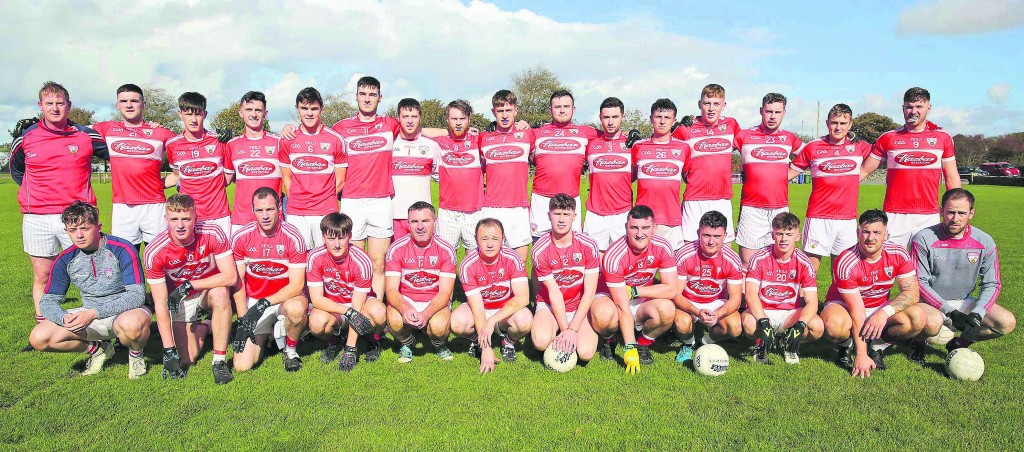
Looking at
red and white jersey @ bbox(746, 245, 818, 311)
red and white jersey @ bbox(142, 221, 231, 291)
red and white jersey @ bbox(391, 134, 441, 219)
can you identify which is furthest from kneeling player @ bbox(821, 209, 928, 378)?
red and white jersey @ bbox(142, 221, 231, 291)

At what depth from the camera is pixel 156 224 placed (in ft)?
19.7

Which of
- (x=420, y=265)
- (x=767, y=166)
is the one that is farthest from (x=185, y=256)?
(x=767, y=166)

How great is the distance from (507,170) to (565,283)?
5.19 feet

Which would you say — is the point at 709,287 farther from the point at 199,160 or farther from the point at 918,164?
the point at 199,160

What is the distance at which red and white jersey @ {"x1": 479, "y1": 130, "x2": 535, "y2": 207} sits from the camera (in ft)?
20.8

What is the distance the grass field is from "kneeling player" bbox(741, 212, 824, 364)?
0.25m

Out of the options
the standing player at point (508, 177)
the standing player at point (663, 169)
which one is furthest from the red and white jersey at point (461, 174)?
the standing player at point (663, 169)

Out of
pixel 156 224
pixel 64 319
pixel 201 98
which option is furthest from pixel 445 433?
pixel 201 98

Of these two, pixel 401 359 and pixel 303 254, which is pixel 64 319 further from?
pixel 401 359

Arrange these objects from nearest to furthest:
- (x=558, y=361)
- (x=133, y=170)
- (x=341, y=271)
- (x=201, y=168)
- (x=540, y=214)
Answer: (x=558, y=361) < (x=341, y=271) < (x=133, y=170) < (x=201, y=168) < (x=540, y=214)

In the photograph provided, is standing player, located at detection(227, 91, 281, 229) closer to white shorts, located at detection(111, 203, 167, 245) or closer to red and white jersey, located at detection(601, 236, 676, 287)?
white shorts, located at detection(111, 203, 167, 245)

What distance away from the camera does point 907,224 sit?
609 centimetres

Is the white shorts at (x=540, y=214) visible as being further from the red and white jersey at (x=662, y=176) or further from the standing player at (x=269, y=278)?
the standing player at (x=269, y=278)

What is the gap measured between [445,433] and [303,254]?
228 cm
